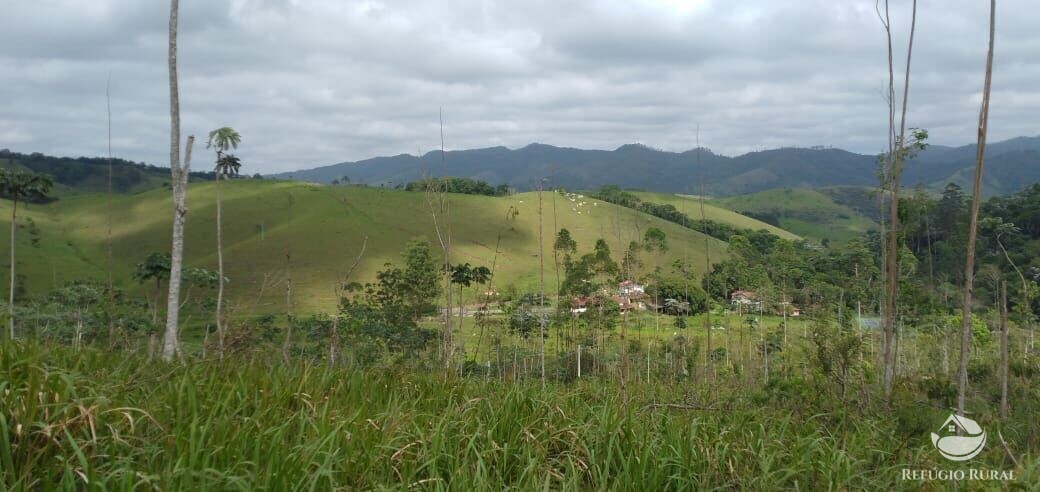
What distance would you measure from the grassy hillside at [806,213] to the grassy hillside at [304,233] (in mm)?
67299

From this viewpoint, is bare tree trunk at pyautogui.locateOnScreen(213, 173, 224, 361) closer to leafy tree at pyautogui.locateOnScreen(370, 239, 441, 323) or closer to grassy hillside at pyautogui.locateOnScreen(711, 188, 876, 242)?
leafy tree at pyautogui.locateOnScreen(370, 239, 441, 323)

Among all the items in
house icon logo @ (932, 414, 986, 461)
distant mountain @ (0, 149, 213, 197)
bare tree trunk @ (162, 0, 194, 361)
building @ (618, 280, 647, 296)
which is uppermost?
distant mountain @ (0, 149, 213, 197)

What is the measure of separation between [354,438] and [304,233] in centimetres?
7966

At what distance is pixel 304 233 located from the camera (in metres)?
79.2

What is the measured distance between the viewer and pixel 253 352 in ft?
20.1

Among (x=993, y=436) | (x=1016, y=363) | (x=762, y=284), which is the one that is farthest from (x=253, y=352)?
(x=762, y=284)

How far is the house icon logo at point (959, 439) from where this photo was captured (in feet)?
16.9

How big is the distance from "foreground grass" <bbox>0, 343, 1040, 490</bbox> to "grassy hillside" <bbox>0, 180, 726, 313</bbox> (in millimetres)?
53070

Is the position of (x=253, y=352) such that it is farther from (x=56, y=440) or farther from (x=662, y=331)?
(x=662, y=331)

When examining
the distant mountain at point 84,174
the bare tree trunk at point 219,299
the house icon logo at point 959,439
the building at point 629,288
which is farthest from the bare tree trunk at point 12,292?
the distant mountain at point 84,174

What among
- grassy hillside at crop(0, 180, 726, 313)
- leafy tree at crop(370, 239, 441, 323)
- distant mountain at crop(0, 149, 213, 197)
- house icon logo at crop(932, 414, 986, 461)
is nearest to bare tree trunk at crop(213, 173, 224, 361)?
house icon logo at crop(932, 414, 986, 461)

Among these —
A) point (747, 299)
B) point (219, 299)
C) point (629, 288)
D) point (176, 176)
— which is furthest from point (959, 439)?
point (747, 299)

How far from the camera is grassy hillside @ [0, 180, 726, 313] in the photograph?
66.7 metres

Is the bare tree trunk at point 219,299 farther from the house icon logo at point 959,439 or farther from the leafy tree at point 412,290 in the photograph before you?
the leafy tree at point 412,290
